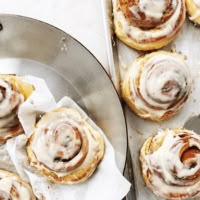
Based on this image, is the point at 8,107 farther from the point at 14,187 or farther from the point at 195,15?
the point at 195,15

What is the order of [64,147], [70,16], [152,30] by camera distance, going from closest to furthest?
[64,147] → [152,30] → [70,16]

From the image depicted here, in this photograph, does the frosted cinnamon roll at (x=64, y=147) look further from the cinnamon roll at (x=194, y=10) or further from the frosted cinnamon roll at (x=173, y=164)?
the cinnamon roll at (x=194, y=10)

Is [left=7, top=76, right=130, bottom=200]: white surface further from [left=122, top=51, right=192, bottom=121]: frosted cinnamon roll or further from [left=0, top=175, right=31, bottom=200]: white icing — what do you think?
[left=122, top=51, right=192, bottom=121]: frosted cinnamon roll

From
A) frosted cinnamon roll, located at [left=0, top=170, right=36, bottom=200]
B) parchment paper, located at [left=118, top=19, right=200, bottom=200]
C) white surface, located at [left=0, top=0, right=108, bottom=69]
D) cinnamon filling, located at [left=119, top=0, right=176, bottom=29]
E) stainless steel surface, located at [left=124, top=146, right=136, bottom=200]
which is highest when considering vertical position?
cinnamon filling, located at [left=119, top=0, right=176, bottom=29]

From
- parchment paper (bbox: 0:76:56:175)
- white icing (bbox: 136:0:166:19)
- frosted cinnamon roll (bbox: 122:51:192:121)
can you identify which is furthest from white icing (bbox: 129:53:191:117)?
parchment paper (bbox: 0:76:56:175)

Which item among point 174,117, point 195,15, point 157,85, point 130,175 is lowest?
point 130,175

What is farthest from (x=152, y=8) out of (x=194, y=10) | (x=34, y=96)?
(x=34, y=96)

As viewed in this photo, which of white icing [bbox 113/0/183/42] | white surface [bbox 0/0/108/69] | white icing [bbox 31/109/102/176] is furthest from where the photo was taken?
white surface [bbox 0/0/108/69]
